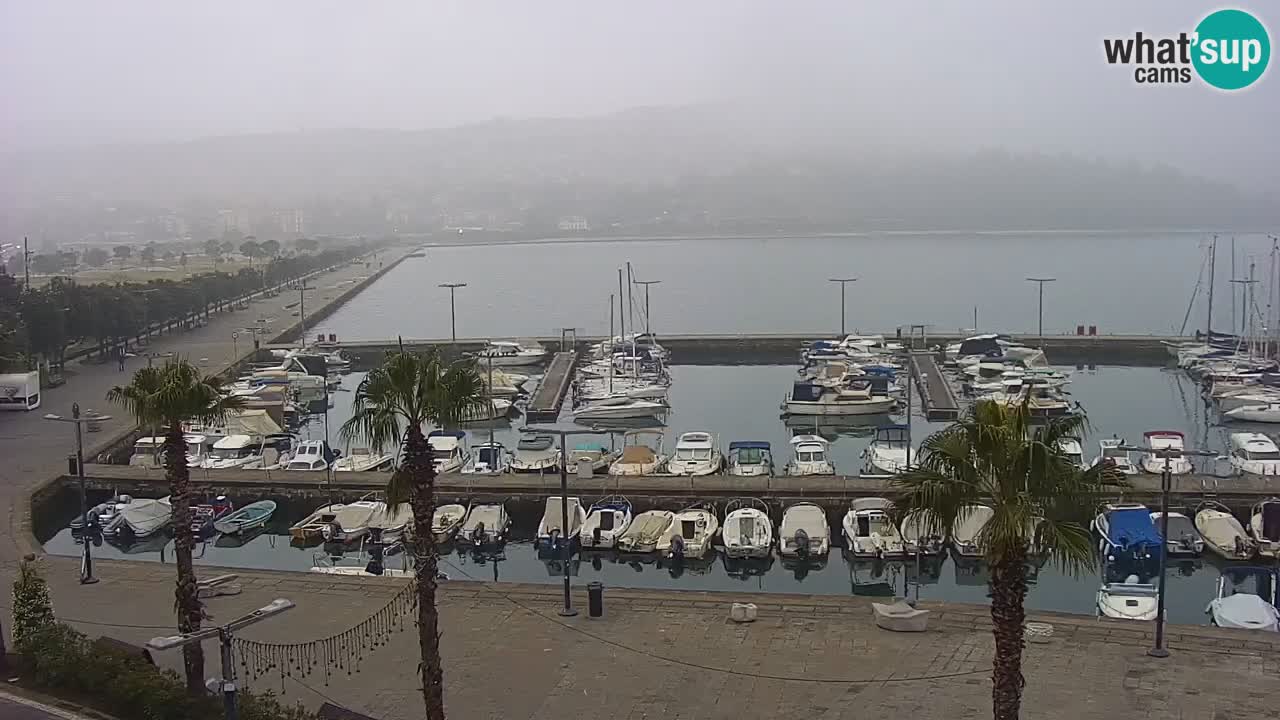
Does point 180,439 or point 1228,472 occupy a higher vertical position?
point 180,439

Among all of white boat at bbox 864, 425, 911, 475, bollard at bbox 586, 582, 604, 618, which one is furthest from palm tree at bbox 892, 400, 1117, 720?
white boat at bbox 864, 425, 911, 475

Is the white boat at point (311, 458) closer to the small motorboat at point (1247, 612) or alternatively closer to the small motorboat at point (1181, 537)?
the small motorboat at point (1181, 537)

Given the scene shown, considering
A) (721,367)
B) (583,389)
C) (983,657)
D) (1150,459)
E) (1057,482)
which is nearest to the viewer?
(1057,482)

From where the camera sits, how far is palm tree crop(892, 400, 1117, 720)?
806 cm

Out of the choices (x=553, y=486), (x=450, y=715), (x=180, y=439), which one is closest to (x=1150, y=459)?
(x=553, y=486)

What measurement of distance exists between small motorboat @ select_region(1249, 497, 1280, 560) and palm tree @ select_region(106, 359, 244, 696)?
18.2 metres

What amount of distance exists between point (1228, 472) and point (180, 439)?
24.9 m

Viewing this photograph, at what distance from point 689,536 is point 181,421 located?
1202 centimetres

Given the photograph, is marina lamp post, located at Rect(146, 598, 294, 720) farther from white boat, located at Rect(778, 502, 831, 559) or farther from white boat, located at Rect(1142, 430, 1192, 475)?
white boat, located at Rect(1142, 430, 1192, 475)

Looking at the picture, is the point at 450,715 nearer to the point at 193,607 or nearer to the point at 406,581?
the point at 193,607

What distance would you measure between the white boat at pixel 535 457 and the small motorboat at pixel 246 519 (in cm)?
600

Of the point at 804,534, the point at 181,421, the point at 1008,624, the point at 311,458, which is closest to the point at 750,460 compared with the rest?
→ the point at 804,534

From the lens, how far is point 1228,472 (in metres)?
27.8

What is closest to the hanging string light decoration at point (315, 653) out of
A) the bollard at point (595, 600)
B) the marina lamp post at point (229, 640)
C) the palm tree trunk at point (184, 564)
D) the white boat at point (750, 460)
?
the palm tree trunk at point (184, 564)
